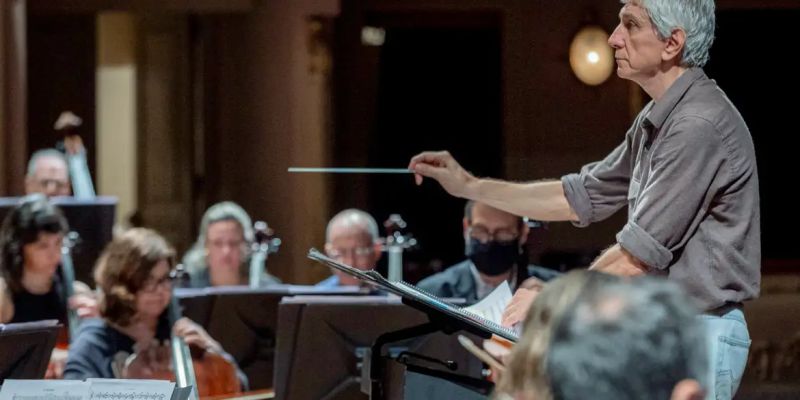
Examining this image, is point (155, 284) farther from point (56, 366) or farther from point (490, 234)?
point (490, 234)

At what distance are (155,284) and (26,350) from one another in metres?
1.37

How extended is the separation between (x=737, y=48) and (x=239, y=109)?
275 centimetres

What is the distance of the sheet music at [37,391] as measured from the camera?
8.46 feet

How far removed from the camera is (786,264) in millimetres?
6414

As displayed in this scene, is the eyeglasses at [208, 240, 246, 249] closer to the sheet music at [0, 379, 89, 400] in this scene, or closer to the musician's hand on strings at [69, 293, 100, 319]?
the musician's hand on strings at [69, 293, 100, 319]

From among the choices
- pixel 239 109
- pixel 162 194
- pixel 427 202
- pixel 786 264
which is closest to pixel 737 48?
pixel 786 264

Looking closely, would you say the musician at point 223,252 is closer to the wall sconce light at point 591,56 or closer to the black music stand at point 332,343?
the wall sconce light at point 591,56

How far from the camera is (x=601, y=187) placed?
2.87 m

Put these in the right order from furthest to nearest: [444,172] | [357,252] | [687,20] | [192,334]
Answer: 1. [357,252]
2. [192,334]
3. [444,172]
4. [687,20]

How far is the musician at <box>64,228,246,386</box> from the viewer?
4.13 m

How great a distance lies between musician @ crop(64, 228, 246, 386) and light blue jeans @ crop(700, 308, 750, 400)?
220 centimetres

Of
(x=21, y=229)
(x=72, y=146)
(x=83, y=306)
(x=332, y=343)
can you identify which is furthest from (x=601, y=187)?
(x=72, y=146)

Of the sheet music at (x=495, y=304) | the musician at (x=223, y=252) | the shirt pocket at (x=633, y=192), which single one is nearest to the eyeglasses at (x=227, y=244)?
the musician at (x=223, y=252)

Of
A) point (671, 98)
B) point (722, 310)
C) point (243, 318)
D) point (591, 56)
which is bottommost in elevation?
point (243, 318)
